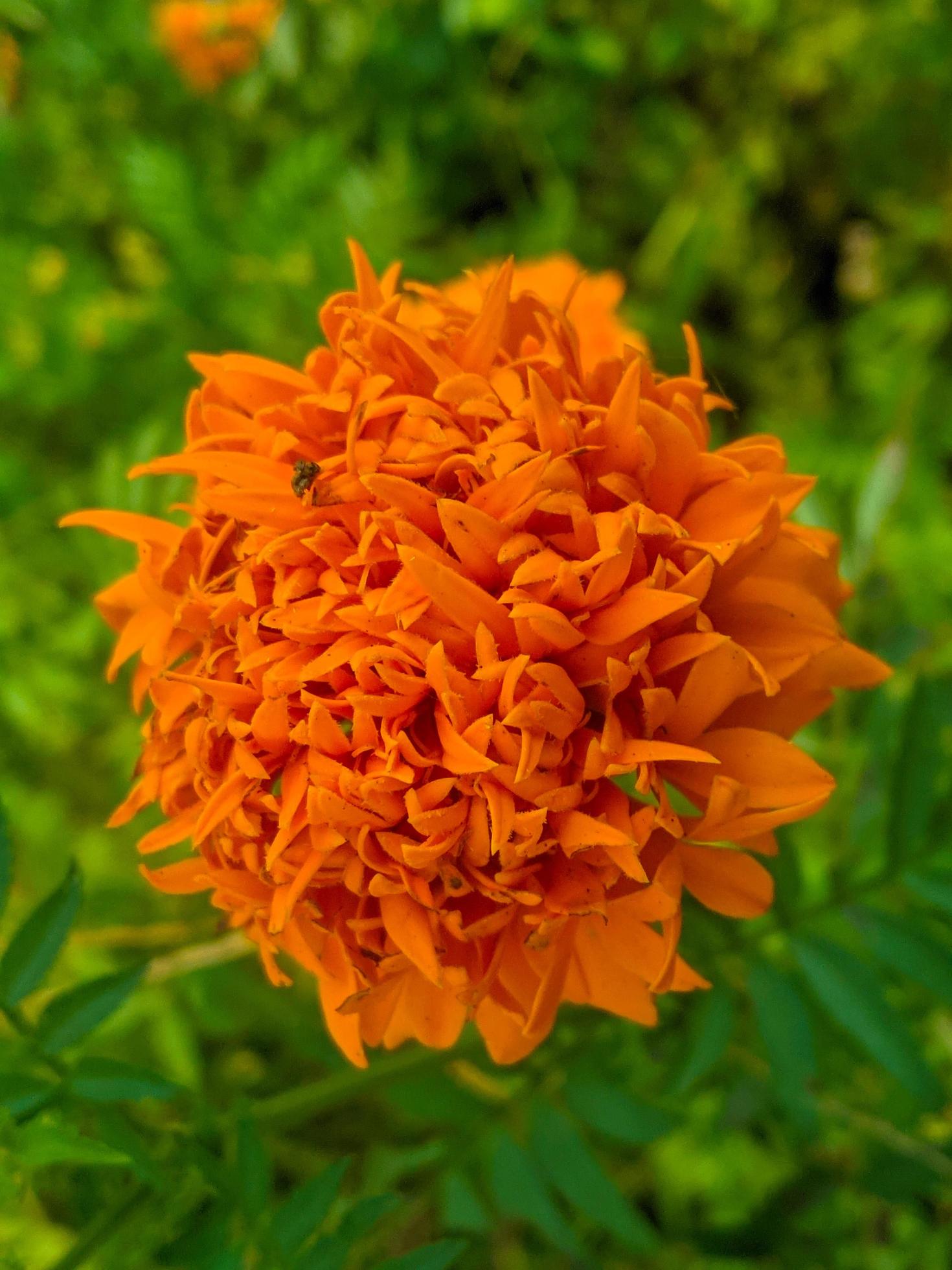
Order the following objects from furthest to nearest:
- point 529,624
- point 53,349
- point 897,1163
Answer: point 53,349
point 897,1163
point 529,624

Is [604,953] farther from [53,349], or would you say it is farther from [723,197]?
[723,197]

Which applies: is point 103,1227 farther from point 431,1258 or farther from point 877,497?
point 877,497

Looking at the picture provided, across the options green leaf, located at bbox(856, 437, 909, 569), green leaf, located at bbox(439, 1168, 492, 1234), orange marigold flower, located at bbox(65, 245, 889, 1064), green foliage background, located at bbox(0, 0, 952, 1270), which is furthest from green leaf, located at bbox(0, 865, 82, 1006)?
green leaf, located at bbox(856, 437, 909, 569)

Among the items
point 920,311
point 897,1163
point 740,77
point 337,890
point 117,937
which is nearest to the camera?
point 337,890

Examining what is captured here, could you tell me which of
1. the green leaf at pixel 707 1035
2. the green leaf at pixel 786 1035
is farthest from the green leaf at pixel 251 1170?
the green leaf at pixel 786 1035

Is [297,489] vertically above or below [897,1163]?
above

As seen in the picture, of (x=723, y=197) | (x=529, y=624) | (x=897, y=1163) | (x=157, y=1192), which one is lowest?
(x=157, y=1192)

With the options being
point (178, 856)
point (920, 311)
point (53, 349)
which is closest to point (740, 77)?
point (920, 311)

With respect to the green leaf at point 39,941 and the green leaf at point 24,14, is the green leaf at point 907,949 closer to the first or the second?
the green leaf at point 39,941
